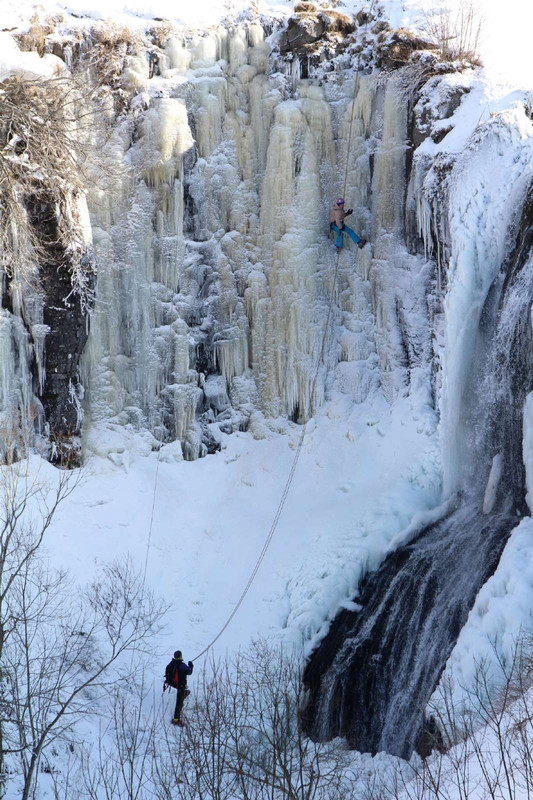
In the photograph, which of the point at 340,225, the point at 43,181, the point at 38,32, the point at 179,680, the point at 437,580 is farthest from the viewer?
the point at 38,32

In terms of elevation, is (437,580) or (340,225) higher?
(340,225)

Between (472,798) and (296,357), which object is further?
(296,357)

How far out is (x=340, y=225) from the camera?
16547 millimetres

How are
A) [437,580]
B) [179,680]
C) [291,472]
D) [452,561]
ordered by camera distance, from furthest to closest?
[291,472] < [452,561] < [437,580] < [179,680]

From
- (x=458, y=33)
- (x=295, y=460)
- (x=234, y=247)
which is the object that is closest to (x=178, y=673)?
(x=295, y=460)

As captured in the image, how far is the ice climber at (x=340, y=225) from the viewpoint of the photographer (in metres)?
16.4

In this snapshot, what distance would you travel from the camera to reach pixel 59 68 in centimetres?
1664

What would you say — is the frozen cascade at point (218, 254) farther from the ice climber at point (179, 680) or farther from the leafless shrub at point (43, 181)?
the ice climber at point (179, 680)

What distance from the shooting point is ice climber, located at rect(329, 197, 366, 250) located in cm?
1644

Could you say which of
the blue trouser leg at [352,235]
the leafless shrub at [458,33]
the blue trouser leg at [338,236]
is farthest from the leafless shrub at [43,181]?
the leafless shrub at [458,33]

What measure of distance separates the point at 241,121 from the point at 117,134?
233cm

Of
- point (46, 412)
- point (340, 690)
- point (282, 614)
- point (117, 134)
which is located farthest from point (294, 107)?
point (340, 690)

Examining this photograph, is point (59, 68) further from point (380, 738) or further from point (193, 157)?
point (380, 738)

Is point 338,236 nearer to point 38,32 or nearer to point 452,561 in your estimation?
point 452,561
